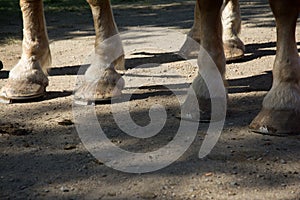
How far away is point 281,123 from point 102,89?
48.7 inches

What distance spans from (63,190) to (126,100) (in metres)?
1.48

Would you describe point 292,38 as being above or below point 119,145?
above

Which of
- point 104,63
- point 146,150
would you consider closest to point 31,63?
point 104,63

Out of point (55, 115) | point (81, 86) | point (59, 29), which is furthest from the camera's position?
point (59, 29)

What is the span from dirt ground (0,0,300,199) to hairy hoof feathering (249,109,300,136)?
4 centimetres

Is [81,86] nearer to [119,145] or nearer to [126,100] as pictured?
[126,100]

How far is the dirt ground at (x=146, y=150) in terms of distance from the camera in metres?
2.94

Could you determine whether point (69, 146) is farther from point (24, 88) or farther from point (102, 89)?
point (24, 88)

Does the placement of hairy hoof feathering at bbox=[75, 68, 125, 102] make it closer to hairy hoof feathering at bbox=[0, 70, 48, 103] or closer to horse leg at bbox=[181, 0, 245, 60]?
hairy hoof feathering at bbox=[0, 70, 48, 103]

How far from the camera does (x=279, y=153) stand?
3.36 metres

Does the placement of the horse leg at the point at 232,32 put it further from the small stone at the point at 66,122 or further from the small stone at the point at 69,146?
the small stone at the point at 69,146

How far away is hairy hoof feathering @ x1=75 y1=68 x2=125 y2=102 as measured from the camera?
170 inches

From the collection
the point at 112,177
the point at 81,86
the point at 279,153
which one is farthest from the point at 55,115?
the point at 279,153

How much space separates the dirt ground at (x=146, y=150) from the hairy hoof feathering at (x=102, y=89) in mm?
112
